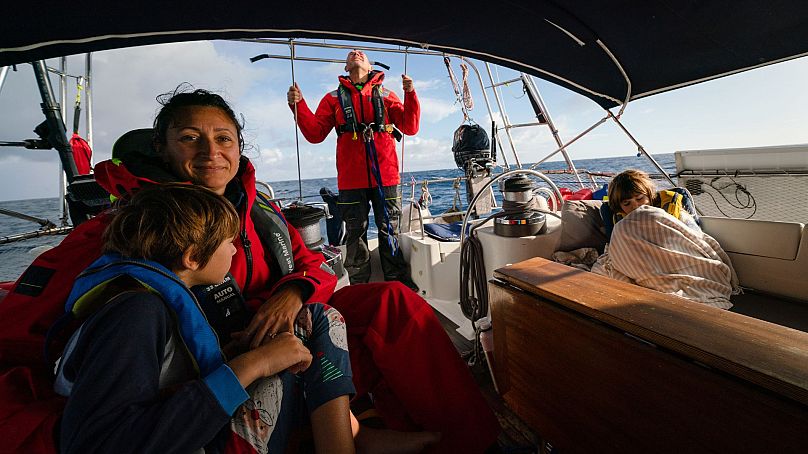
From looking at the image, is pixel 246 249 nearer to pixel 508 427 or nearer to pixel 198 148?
pixel 198 148

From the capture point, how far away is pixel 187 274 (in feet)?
2.70

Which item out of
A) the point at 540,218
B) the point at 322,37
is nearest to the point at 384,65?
the point at 322,37

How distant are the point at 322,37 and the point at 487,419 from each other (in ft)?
6.75

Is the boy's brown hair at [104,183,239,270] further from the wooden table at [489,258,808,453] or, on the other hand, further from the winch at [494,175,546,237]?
the winch at [494,175,546,237]

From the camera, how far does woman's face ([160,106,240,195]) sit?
41.8 inches

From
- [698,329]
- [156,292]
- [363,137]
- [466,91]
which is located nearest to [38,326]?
[156,292]

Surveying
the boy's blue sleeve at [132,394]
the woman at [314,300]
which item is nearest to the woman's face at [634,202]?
the woman at [314,300]

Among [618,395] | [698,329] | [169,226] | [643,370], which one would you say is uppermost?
[169,226]

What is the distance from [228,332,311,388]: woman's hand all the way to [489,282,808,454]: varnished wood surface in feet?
2.47

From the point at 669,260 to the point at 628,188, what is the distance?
498 mm

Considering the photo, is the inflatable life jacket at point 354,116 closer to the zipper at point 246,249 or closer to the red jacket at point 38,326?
the zipper at point 246,249

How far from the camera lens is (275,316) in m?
0.97

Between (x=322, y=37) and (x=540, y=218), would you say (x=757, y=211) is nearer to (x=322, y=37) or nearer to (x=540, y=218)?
(x=540, y=218)

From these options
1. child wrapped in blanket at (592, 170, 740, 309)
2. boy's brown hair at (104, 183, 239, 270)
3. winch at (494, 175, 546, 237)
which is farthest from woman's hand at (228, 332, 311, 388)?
child wrapped in blanket at (592, 170, 740, 309)
